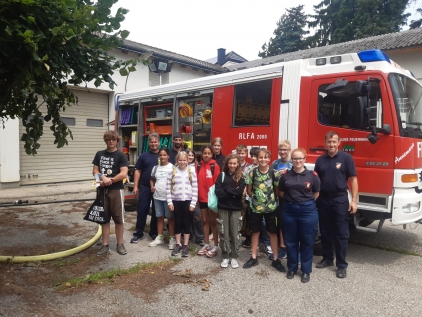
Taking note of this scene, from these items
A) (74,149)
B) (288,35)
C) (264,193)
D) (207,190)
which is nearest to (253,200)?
(264,193)

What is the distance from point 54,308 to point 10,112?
107 inches

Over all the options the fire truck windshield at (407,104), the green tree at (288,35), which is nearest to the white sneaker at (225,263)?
the fire truck windshield at (407,104)

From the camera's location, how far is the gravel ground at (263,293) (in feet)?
11.3

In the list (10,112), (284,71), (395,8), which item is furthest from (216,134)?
(395,8)

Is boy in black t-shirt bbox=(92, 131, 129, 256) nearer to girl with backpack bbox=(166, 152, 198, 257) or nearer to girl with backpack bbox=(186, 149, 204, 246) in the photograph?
girl with backpack bbox=(166, 152, 198, 257)

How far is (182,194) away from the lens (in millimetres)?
5059

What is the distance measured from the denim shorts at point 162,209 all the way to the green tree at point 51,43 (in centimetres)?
197

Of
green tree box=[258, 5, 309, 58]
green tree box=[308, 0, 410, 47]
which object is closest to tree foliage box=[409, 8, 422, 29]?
green tree box=[308, 0, 410, 47]

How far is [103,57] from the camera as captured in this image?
166 inches

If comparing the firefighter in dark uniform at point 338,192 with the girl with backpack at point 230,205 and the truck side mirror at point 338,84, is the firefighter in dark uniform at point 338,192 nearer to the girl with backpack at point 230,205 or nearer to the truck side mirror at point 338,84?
the truck side mirror at point 338,84

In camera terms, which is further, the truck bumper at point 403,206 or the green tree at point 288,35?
the green tree at point 288,35

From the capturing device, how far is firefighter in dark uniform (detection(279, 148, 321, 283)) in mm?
4172

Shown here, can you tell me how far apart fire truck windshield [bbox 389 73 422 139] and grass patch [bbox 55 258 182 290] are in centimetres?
365

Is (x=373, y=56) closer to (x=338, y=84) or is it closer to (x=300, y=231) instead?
(x=338, y=84)
